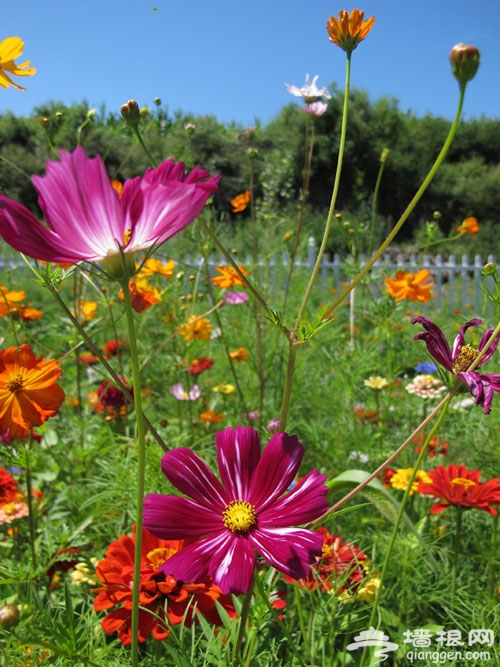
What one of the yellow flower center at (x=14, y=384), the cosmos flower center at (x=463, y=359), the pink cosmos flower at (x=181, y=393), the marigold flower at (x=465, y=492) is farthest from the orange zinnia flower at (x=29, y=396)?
the pink cosmos flower at (x=181, y=393)

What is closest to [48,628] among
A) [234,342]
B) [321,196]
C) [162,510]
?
[162,510]

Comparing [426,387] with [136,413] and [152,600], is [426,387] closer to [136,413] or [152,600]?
[152,600]

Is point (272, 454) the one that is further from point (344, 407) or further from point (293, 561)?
point (344, 407)

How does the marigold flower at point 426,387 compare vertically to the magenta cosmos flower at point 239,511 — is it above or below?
below

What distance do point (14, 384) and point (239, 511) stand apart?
318mm

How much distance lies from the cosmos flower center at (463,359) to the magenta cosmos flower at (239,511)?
0.15 metres

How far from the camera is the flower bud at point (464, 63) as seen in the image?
327 mm

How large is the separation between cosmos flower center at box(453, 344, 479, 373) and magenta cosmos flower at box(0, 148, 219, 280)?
0.81 feet

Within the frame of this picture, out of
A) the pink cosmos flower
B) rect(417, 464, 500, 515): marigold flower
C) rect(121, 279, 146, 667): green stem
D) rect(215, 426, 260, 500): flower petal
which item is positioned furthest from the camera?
the pink cosmos flower

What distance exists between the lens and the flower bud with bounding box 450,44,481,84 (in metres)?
0.33

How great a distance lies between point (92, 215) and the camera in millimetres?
311

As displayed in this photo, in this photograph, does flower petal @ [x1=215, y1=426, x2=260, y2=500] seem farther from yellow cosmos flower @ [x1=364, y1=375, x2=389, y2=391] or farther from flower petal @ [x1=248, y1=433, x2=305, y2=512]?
yellow cosmos flower @ [x1=364, y1=375, x2=389, y2=391]

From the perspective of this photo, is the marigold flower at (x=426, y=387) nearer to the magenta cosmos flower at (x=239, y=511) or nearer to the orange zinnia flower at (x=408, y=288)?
the orange zinnia flower at (x=408, y=288)

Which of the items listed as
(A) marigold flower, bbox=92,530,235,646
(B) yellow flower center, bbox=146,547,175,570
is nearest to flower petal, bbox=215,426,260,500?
(A) marigold flower, bbox=92,530,235,646
